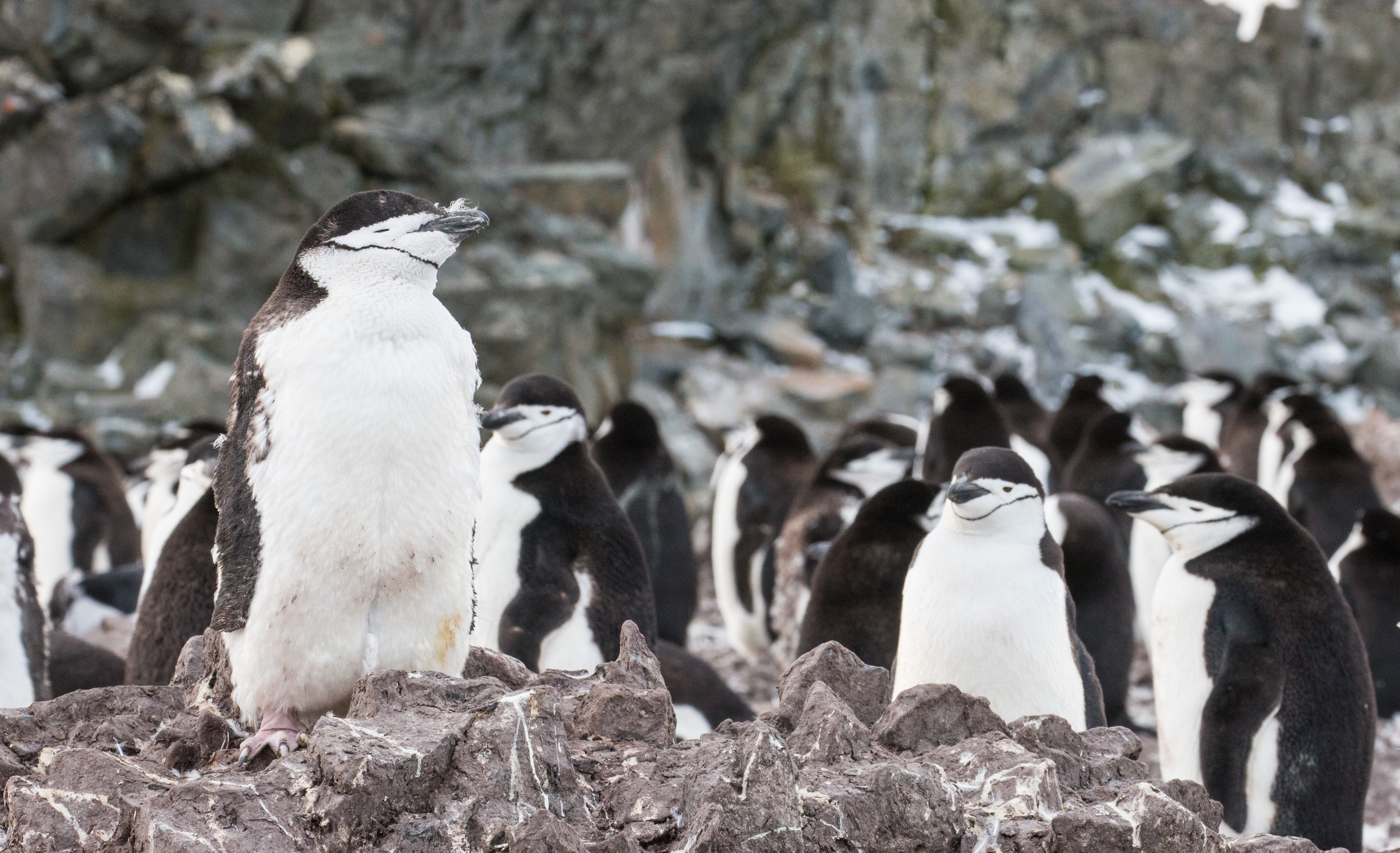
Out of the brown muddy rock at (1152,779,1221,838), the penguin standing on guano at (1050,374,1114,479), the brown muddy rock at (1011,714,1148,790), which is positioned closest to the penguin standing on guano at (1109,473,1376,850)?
the brown muddy rock at (1011,714,1148,790)

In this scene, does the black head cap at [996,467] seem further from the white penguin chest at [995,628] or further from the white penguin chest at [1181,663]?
the white penguin chest at [1181,663]

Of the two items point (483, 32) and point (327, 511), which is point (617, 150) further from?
point (327, 511)

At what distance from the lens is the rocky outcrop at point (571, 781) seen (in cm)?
209

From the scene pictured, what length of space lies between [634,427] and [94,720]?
→ 15.6 feet

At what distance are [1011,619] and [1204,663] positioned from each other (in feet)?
3.69

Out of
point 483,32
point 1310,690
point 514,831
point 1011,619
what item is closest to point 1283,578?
point 1310,690

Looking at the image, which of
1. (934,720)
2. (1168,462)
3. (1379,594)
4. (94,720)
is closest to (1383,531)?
(1379,594)

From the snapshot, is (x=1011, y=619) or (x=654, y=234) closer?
(x=1011, y=619)

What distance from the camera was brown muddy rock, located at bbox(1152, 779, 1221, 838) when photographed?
8.66 ft

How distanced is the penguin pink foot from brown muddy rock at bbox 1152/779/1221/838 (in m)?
1.76

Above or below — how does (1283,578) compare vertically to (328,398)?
below

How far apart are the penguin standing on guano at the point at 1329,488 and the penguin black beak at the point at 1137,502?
380 centimetres

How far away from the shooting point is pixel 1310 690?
13.6 feet

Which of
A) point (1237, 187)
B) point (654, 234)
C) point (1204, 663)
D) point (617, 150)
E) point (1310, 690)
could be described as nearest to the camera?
point (1310, 690)
